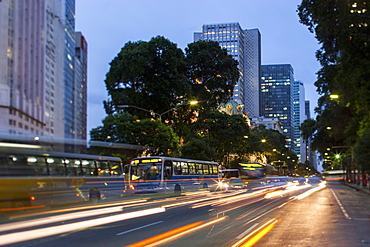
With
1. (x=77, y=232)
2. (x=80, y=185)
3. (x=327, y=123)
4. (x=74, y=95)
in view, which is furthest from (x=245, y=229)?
(x=74, y=95)

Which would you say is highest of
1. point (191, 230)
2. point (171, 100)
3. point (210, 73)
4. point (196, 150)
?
point (210, 73)

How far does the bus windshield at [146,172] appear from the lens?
32062 millimetres

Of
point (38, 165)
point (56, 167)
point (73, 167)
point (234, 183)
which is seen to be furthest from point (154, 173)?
point (234, 183)

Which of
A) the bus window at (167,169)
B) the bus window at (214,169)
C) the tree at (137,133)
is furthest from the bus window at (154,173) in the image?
the bus window at (214,169)

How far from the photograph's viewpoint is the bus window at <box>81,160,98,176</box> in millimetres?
20625

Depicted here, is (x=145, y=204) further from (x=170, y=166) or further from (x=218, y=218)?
(x=170, y=166)

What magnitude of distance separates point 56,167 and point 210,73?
131 ft

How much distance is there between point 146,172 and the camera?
32188 mm

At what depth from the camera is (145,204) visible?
73.9ft

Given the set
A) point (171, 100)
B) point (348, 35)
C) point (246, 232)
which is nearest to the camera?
point (246, 232)

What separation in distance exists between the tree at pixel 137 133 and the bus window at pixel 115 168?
696cm

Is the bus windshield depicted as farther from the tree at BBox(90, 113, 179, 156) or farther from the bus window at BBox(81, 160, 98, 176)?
the bus window at BBox(81, 160, 98, 176)

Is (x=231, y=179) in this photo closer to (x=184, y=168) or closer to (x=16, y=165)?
(x=184, y=168)

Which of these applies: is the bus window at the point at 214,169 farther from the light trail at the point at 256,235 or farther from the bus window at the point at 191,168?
the light trail at the point at 256,235
